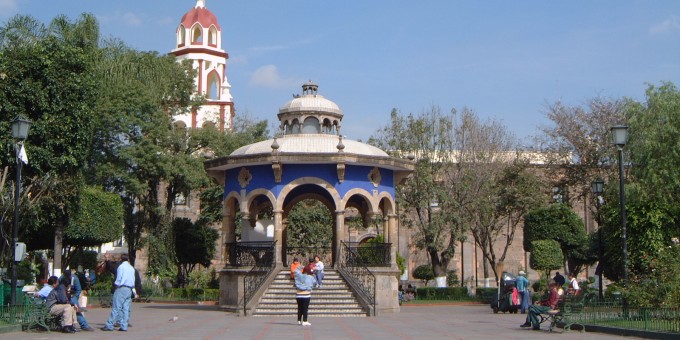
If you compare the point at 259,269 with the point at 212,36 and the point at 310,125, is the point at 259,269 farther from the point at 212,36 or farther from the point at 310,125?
the point at 212,36

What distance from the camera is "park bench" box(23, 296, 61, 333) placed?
17.1m

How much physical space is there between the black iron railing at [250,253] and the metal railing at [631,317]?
9732 mm

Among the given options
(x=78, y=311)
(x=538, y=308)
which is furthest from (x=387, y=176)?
(x=78, y=311)

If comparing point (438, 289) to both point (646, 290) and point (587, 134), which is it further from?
point (646, 290)

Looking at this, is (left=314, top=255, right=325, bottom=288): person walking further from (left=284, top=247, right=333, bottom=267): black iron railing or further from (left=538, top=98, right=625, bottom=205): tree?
(left=538, top=98, right=625, bottom=205): tree

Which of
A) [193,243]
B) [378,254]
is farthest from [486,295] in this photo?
[193,243]

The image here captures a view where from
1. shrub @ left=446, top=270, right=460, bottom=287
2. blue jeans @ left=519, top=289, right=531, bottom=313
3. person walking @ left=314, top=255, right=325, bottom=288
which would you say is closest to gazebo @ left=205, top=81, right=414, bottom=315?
person walking @ left=314, top=255, right=325, bottom=288

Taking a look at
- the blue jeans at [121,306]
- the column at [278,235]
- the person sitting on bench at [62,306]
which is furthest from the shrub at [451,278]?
the person sitting on bench at [62,306]

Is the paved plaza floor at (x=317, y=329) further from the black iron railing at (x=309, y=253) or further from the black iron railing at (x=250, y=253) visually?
the black iron railing at (x=309, y=253)

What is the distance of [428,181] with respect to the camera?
39.5 m

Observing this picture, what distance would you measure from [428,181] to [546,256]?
20.9 ft

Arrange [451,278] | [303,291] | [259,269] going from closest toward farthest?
[303,291] → [259,269] → [451,278]

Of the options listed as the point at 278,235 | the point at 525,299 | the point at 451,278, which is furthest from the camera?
the point at 451,278

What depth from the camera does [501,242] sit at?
55.8m
